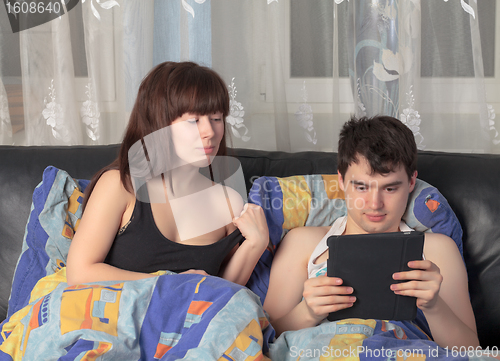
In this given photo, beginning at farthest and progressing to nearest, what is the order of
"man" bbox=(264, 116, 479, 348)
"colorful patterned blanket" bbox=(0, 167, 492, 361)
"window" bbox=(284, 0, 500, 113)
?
1. "window" bbox=(284, 0, 500, 113)
2. "man" bbox=(264, 116, 479, 348)
3. "colorful patterned blanket" bbox=(0, 167, 492, 361)

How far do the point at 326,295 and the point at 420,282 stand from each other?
0.62ft

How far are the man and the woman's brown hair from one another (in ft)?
1.23

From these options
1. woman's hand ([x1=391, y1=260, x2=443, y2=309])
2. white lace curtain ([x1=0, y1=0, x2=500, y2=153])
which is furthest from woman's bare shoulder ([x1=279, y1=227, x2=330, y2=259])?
white lace curtain ([x1=0, y1=0, x2=500, y2=153])

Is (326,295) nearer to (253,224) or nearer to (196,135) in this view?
(253,224)

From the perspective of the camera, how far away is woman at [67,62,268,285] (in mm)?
1056

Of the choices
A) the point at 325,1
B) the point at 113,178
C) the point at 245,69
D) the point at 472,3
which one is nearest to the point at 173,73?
the point at 113,178

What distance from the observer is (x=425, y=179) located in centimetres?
131

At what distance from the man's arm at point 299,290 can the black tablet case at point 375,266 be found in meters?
0.03

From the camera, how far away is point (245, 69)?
173cm

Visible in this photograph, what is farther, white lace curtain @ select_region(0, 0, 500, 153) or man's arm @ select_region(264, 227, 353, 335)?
white lace curtain @ select_region(0, 0, 500, 153)

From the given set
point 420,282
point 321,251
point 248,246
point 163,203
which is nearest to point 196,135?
point 163,203

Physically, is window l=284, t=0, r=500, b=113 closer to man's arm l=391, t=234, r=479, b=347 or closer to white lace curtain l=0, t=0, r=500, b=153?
white lace curtain l=0, t=0, r=500, b=153

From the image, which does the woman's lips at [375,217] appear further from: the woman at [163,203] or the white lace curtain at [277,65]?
the white lace curtain at [277,65]

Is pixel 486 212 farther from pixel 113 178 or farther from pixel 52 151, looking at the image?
pixel 52 151
